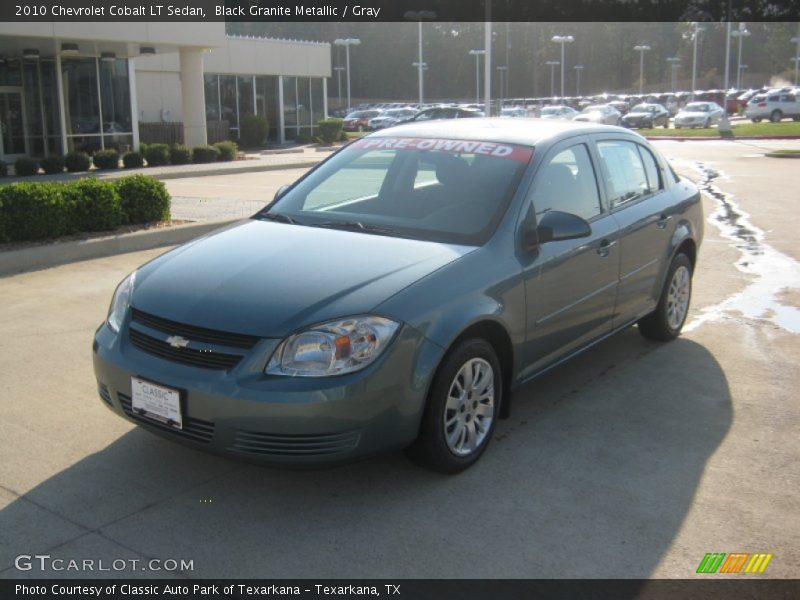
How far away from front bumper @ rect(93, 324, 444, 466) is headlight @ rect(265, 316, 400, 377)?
1.6 inches

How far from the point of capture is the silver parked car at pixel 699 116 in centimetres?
4816

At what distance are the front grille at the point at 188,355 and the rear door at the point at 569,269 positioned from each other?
1.71 meters

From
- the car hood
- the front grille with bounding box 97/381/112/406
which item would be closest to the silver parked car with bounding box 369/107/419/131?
the car hood

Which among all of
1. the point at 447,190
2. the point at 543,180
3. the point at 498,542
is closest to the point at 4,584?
the point at 498,542

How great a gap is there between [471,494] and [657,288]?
112 inches

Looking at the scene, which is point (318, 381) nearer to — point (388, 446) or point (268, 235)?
point (388, 446)

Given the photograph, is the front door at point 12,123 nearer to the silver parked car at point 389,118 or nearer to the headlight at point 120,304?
the headlight at point 120,304

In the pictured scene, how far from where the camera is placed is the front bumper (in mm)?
3619

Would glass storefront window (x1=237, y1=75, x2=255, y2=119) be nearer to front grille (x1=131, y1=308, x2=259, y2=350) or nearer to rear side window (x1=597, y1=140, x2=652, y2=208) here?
rear side window (x1=597, y1=140, x2=652, y2=208)

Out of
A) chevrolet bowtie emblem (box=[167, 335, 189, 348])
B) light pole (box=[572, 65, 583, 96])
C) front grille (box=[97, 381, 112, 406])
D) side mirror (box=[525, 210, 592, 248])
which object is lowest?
front grille (box=[97, 381, 112, 406])

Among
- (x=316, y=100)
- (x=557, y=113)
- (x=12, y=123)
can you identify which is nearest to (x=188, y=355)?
(x=12, y=123)

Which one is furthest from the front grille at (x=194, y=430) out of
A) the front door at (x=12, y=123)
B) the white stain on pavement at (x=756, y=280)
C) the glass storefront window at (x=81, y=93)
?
the glass storefront window at (x=81, y=93)

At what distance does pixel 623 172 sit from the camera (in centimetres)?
594

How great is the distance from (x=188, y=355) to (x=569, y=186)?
2.62m
